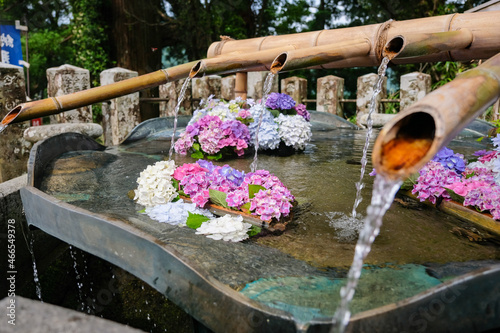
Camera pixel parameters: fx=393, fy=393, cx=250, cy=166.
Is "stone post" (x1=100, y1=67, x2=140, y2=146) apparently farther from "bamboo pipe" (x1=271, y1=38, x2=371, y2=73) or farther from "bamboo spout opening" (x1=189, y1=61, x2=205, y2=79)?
"bamboo pipe" (x1=271, y1=38, x2=371, y2=73)

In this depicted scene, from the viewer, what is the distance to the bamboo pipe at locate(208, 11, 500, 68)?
5.93ft

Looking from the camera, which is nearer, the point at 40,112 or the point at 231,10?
the point at 40,112

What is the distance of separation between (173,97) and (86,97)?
3898 mm

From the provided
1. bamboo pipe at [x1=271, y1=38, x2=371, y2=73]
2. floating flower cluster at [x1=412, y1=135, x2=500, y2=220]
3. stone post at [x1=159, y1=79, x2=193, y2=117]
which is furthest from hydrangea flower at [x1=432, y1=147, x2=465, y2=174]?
stone post at [x1=159, y1=79, x2=193, y2=117]

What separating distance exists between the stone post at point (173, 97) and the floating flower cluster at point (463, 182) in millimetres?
4759

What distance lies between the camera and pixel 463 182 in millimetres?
1940

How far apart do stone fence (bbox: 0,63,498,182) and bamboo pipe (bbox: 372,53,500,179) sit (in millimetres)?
3505

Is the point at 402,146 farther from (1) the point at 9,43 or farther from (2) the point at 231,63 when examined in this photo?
(1) the point at 9,43

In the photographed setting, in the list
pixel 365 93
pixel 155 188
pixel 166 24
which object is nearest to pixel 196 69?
pixel 155 188

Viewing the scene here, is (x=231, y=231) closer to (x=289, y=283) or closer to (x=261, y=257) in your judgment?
(x=261, y=257)

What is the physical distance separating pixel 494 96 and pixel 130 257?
130 centimetres

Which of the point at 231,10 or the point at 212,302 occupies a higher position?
the point at 231,10

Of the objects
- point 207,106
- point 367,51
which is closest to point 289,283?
point 367,51

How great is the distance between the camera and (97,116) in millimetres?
9750
